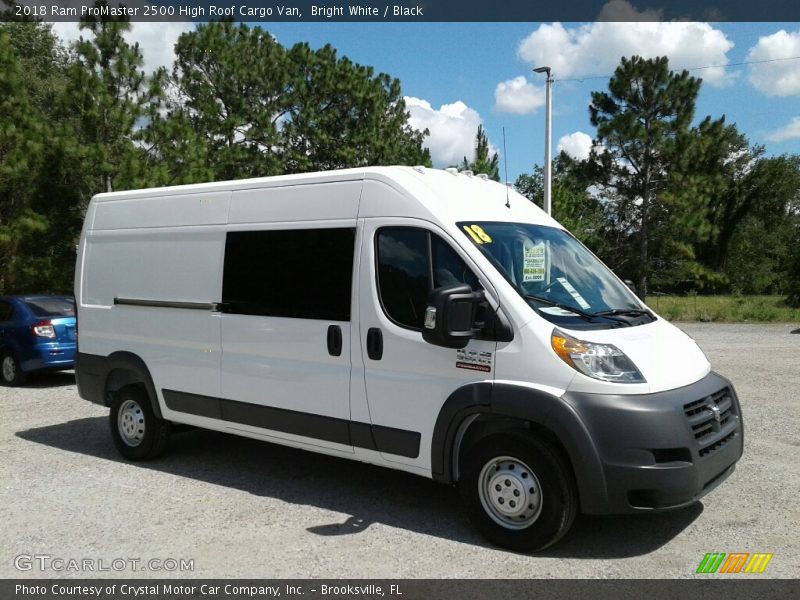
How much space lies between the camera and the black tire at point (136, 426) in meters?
6.84

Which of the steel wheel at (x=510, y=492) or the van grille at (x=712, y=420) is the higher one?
the van grille at (x=712, y=420)

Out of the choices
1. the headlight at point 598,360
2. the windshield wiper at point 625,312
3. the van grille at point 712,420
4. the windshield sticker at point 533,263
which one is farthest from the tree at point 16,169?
the van grille at point 712,420

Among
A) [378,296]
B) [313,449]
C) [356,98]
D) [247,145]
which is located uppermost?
[356,98]

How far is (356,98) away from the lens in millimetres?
33562

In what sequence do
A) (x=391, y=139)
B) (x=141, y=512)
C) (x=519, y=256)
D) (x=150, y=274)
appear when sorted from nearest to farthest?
(x=519, y=256) → (x=141, y=512) → (x=150, y=274) → (x=391, y=139)

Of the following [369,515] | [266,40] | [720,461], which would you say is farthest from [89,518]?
[266,40]

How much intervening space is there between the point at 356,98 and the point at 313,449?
29731 millimetres

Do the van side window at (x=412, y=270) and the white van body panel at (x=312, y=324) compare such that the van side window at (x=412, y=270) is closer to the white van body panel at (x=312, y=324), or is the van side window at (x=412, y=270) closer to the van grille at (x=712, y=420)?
the white van body panel at (x=312, y=324)

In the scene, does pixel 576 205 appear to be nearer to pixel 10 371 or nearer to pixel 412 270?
pixel 10 371

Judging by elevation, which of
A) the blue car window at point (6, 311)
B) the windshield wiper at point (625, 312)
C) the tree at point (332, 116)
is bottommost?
the blue car window at point (6, 311)

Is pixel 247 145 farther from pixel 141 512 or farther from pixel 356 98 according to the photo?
pixel 141 512

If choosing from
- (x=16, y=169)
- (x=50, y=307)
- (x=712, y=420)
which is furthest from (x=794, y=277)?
(x=712, y=420)

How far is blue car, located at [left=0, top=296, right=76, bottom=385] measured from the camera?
11.3m

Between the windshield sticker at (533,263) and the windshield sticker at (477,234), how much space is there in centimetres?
30
